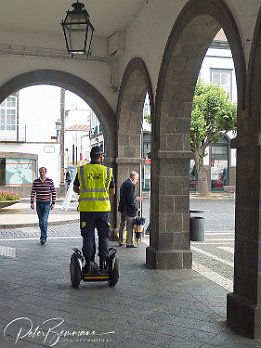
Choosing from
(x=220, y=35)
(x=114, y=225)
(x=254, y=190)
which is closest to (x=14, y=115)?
(x=220, y=35)

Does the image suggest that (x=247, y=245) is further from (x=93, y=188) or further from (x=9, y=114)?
(x=9, y=114)

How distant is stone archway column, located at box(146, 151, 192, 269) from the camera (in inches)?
280

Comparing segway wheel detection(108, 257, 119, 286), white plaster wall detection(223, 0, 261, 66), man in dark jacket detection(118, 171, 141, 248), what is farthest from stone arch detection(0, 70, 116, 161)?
white plaster wall detection(223, 0, 261, 66)

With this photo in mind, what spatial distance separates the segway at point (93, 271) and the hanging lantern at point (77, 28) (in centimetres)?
298

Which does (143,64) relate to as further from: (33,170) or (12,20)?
(33,170)

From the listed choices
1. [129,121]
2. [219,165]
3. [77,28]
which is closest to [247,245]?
[77,28]

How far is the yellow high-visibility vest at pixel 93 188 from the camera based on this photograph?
18.6 feet

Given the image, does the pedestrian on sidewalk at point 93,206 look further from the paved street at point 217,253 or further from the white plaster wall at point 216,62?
the white plaster wall at point 216,62

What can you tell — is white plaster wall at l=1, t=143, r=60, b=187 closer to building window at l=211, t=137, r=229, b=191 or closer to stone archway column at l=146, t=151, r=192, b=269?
building window at l=211, t=137, r=229, b=191

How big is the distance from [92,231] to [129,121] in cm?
449

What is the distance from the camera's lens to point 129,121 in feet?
32.2

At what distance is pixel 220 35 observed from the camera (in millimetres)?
30719

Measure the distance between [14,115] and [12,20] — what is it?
57.5 ft

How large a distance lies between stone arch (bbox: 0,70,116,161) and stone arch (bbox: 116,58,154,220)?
0.25 m
